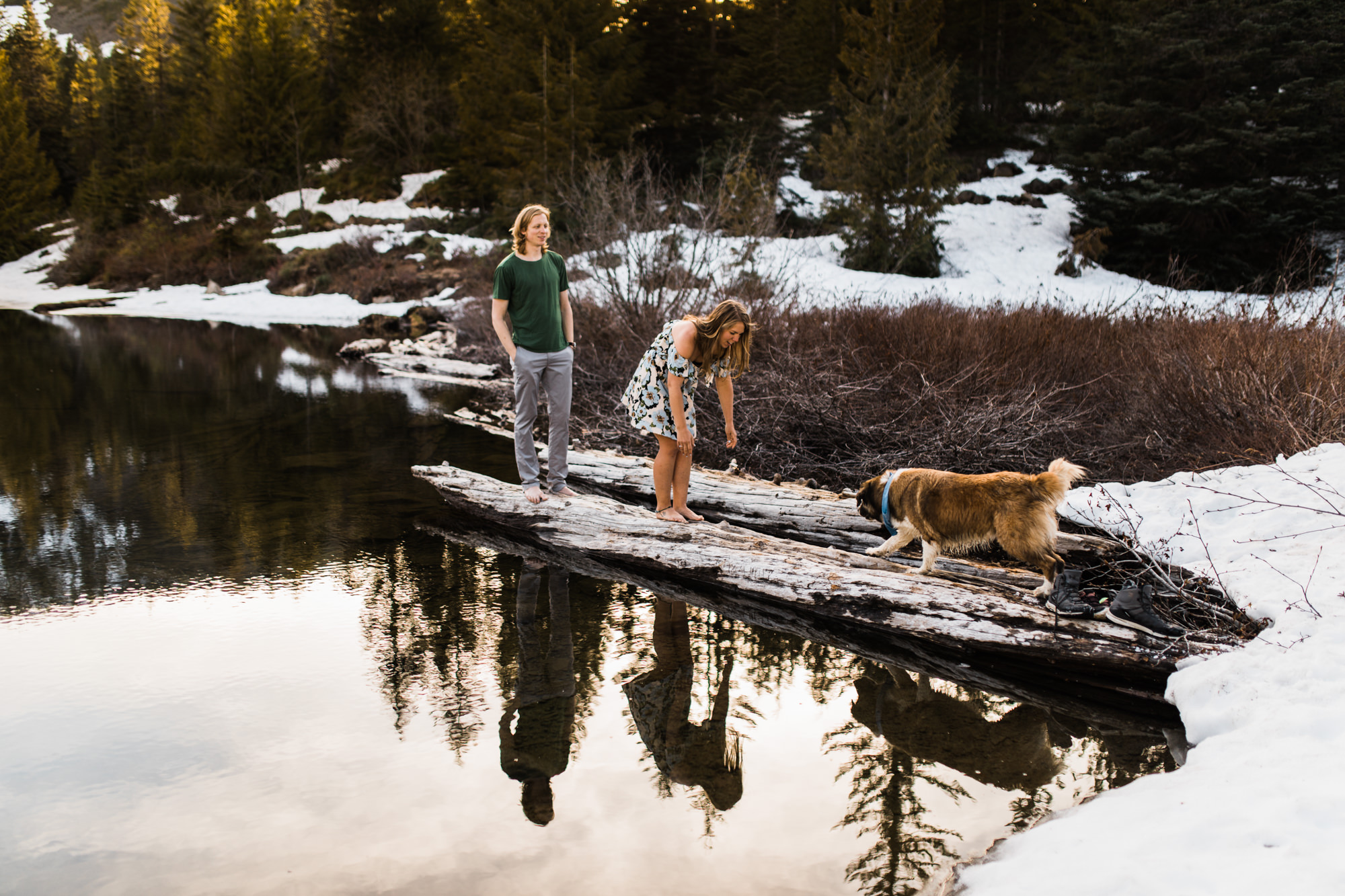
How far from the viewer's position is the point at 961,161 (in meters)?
34.0

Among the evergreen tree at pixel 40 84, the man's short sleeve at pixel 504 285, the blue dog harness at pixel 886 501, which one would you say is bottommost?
the blue dog harness at pixel 886 501

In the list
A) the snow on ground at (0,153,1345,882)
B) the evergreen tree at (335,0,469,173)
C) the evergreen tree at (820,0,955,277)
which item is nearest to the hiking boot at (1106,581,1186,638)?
the snow on ground at (0,153,1345,882)

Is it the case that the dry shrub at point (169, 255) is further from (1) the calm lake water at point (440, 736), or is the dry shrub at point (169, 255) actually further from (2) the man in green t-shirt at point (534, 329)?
(2) the man in green t-shirt at point (534, 329)

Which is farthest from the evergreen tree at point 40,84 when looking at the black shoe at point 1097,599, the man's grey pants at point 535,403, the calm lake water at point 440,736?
the black shoe at point 1097,599

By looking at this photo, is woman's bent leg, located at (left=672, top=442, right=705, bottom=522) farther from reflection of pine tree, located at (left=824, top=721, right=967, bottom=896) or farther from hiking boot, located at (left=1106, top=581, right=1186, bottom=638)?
hiking boot, located at (left=1106, top=581, right=1186, bottom=638)

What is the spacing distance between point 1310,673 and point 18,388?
17.9 metres

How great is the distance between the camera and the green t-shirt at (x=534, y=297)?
6.23m

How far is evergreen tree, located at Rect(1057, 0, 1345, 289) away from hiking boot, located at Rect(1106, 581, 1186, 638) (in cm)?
2235

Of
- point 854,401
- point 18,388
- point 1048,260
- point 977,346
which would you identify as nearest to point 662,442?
point 854,401

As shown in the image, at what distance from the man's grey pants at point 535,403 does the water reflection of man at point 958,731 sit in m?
3.16

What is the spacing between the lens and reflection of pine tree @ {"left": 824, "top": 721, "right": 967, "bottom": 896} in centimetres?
326

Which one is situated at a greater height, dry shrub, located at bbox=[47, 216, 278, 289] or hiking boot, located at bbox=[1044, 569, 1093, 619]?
dry shrub, located at bbox=[47, 216, 278, 289]

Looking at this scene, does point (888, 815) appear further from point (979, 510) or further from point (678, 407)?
point (678, 407)

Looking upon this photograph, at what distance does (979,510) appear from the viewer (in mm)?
5234
